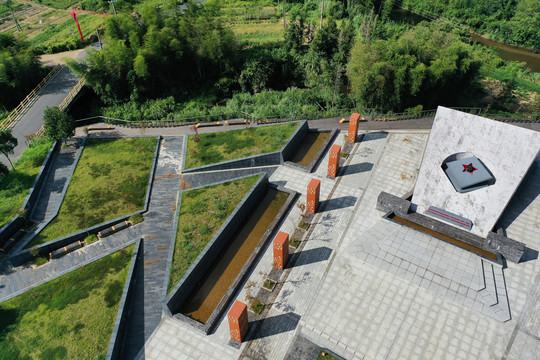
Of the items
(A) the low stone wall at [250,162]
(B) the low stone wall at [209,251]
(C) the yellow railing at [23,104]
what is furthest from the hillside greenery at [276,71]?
(B) the low stone wall at [209,251]

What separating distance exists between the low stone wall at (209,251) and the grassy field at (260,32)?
2609 cm

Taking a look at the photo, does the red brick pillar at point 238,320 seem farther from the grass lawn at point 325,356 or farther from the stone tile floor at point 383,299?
the grass lawn at point 325,356

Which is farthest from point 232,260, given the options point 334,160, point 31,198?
point 31,198

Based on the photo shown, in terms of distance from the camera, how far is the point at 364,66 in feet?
93.4

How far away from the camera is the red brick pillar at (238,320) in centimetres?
1417

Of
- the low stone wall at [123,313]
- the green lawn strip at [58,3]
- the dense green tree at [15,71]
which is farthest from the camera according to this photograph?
the green lawn strip at [58,3]

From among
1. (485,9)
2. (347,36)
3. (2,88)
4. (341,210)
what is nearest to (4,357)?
(341,210)

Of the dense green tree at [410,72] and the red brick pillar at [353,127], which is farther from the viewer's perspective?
the dense green tree at [410,72]

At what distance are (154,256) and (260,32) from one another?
115 feet

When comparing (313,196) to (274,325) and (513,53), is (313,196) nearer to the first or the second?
(274,325)

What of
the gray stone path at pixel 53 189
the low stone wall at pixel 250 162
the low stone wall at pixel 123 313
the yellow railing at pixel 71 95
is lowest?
the low stone wall at pixel 123 313

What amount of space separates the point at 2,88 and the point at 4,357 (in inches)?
1018

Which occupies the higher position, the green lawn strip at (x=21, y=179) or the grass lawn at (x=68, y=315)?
the green lawn strip at (x=21, y=179)

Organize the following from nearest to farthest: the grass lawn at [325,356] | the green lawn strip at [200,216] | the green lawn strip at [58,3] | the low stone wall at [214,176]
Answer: the grass lawn at [325,356] < the green lawn strip at [200,216] < the low stone wall at [214,176] < the green lawn strip at [58,3]
